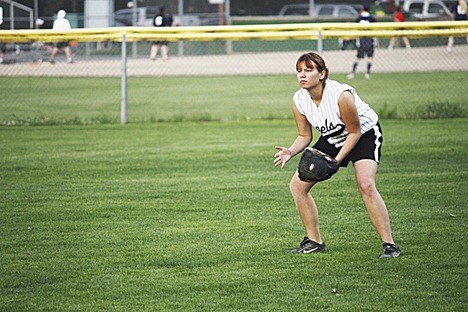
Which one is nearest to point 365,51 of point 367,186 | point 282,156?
point 282,156

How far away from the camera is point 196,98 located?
786 inches

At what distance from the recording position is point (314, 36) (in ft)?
51.6

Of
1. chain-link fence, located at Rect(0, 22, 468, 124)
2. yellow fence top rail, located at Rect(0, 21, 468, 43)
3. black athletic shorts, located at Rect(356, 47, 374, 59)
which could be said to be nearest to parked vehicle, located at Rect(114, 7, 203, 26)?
chain-link fence, located at Rect(0, 22, 468, 124)

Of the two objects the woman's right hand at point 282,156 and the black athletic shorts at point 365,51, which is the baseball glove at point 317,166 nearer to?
the woman's right hand at point 282,156

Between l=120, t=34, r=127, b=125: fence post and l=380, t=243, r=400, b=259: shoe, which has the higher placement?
l=120, t=34, r=127, b=125: fence post

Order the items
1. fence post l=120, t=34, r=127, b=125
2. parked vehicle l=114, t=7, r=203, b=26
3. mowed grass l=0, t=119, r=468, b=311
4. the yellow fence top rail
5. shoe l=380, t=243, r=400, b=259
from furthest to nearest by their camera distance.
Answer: parked vehicle l=114, t=7, r=203, b=26, fence post l=120, t=34, r=127, b=125, the yellow fence top rail, shoe l=380, t=243, r=400, b=259, mowed grass l=0, t=119, r=468, b=311

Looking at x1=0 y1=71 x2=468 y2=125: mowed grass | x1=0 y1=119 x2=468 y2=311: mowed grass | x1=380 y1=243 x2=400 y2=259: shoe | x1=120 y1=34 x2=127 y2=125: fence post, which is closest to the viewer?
x1=0 y1=119 x2=468 y2=311: mowed grass

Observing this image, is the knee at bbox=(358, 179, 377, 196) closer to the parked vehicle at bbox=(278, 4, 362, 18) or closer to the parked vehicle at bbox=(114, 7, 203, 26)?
the parked vehicle at bbox=(114, 7, 203, 26)

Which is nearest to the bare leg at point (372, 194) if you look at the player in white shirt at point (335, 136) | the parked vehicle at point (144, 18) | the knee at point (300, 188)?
the player in white shirt at point (335, 136)

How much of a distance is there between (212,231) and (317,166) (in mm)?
1437

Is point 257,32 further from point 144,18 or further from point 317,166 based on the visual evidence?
point 144,18

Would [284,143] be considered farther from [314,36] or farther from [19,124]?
[19,124]

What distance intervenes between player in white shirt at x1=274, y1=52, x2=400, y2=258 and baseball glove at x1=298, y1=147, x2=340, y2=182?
0.07 metres

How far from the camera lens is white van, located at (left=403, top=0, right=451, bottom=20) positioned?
1447 inches
